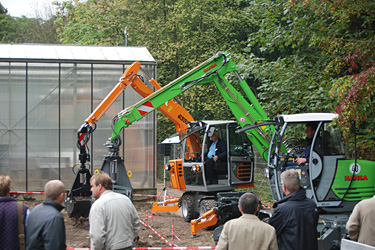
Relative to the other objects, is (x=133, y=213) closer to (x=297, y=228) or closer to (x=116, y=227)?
(x=116, y=227)

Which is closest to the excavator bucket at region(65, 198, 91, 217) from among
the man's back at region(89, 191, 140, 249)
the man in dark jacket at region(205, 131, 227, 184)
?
the man in dark jacket at region(205, 131, 227, 184)

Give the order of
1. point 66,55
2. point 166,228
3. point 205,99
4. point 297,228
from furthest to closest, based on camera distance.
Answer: point 205,99
point 66,55
point 166,228
point 297,228

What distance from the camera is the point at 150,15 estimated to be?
2658 centimetres

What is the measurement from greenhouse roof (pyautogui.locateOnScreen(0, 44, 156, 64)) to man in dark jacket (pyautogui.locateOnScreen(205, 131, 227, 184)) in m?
5.07

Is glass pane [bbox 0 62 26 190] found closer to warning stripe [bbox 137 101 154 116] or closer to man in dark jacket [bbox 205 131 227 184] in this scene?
warning stripe [bbox 137 101 154 116]

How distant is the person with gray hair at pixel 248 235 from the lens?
175 inches

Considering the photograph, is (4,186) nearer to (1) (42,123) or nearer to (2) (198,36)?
(1) (42,123)

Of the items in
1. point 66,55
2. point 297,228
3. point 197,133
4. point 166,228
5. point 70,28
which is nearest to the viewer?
point 297,228

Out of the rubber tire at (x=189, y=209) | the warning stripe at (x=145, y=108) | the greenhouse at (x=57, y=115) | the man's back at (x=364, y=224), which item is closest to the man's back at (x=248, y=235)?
the man's back at (x=364, y=224)

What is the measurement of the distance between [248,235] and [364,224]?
178cm

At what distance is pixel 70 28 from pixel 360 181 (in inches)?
917

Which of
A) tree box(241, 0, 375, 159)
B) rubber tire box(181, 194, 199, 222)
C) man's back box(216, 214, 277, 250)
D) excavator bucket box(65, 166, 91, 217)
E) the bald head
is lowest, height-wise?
rubber tire box(181, 194, 199, 222)

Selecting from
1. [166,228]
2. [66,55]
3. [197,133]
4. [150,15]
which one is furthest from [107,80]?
[150,15]

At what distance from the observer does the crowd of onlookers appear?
4.51 metres
